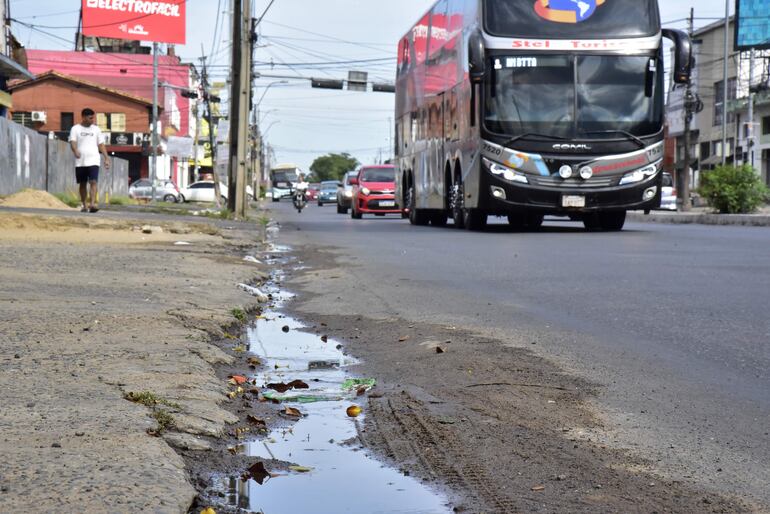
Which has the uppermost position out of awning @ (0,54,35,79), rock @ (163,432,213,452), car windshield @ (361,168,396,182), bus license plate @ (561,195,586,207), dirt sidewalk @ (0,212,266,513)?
Answer: awning @ (0,54,35,79)

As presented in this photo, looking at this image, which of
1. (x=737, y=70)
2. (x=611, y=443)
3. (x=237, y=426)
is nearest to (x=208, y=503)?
(x=237, y=426)

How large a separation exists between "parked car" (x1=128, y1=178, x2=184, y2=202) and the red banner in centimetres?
768

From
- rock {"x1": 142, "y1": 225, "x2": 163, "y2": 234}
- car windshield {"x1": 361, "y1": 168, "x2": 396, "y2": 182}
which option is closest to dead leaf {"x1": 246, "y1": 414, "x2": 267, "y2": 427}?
rock {"x1": 142, "y1": 225, "x2": 163, "y2": 234}

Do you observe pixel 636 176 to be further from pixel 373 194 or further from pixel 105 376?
pixel 373 194

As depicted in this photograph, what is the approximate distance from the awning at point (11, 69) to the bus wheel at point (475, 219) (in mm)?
16987

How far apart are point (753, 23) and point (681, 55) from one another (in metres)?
30.2

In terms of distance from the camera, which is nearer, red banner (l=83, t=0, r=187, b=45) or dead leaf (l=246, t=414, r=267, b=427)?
dead leaf (l=246, t=414, r=267, b=427)

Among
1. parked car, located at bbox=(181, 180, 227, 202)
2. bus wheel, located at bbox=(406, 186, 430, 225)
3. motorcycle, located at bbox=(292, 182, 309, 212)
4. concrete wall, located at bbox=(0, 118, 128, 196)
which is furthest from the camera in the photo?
parked car, located at bbox=(181, 180, 227, 202)

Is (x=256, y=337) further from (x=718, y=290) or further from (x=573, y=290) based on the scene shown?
(x=718, y=290)

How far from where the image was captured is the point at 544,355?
5969 millimetres

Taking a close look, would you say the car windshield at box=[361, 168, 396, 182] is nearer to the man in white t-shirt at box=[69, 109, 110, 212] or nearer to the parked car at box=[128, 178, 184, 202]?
the man in white t-shirt at box=[69, 109, 110, 212]

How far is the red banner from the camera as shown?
62625 mm

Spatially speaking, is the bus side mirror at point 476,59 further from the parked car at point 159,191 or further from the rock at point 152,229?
the parked car at point 159,191

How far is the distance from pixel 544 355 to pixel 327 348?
1196 millimetres
